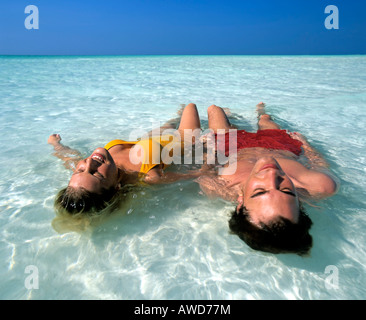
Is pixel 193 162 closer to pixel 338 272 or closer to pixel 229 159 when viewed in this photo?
pixel 229 159

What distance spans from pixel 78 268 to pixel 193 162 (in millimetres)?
2189

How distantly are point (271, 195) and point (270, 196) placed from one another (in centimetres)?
1

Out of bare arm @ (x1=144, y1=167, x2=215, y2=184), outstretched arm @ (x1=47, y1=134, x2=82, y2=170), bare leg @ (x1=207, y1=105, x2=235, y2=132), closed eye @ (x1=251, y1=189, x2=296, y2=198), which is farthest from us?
bare leg @ (x1=207, y1=105, x2=235, y2=132)

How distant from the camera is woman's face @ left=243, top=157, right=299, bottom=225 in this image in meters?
2.12

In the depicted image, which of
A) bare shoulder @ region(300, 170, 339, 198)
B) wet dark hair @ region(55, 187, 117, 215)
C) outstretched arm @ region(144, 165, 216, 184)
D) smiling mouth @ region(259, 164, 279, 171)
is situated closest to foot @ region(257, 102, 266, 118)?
outstretched arm @ region(144, 165, 216, 184)

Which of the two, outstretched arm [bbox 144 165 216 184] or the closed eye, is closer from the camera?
the closed eye

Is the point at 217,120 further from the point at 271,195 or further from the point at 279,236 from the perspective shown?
the point at 279,236

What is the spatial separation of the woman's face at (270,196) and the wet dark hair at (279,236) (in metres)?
0.05

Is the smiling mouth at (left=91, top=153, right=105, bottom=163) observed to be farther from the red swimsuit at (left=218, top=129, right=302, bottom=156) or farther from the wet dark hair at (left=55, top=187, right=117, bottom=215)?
the red swimsuit at (left=218, top=129, right=302, bottom=156)

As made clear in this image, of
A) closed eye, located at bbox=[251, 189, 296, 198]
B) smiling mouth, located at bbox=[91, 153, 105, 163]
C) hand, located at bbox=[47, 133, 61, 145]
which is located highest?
hand, located at bbox=[47, 133, 61, 145]

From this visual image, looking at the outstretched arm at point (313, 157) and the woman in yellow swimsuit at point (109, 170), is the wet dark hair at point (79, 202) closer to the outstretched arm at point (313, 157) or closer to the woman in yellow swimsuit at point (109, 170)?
the woman in yellow swimsuit at point (109, 170)

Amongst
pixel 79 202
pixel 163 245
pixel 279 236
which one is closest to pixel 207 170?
pixel 163 245

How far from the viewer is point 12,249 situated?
7.48 feet

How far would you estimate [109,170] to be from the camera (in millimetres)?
2859
